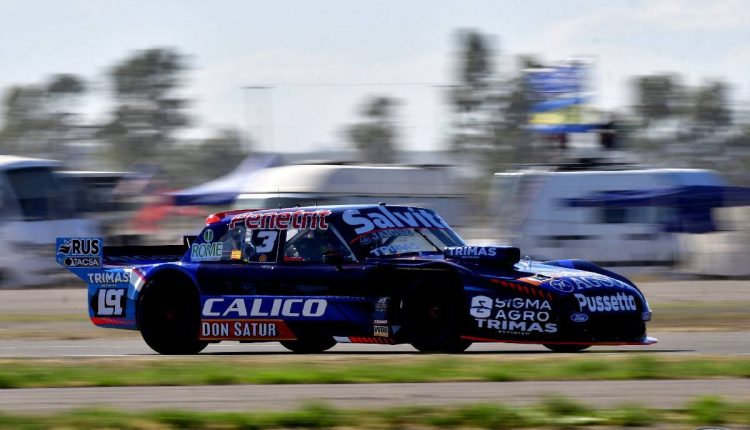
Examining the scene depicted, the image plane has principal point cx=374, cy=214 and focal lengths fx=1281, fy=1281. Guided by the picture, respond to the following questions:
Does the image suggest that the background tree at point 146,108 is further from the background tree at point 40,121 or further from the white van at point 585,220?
the white van at point 585,220

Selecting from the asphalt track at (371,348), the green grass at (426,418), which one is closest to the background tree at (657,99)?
the asphalt track at (371,348)

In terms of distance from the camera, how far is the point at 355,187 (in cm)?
2545

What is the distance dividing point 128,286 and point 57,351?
100 cm

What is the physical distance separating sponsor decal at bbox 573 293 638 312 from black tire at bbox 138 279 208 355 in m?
3.76

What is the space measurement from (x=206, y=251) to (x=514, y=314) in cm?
341

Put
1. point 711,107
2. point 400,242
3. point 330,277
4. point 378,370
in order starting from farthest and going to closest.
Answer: point 711,107
point 400,242
point 330,277
point 378,370

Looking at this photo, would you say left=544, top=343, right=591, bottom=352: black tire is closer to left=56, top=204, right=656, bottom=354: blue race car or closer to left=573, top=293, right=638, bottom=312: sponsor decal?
left=56, top=204, right=656, bottom=354: blue race car

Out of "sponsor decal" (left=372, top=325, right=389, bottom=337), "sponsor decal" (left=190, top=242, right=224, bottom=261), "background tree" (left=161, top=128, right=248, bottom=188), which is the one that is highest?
"sponsor decal" (left=190, top=242, right=224, bottom=261)

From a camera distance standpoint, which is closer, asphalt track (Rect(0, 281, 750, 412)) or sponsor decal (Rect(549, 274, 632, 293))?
asphalt track (Rect(0, 281, 750, 412))

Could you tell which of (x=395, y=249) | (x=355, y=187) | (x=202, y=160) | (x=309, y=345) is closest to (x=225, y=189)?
(x=355, y=187)

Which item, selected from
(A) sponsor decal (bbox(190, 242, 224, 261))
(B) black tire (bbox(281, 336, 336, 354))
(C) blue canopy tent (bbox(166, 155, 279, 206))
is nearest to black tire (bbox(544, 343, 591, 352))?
(B) black tire (bbox(281, 336, 336, 354))

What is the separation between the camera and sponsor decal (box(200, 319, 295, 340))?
11734 mm

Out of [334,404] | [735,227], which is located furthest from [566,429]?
[735,227]

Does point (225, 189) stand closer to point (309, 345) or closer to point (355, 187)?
point (355, 187)
